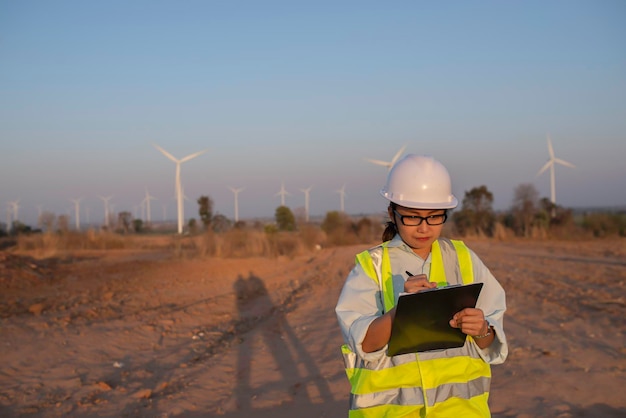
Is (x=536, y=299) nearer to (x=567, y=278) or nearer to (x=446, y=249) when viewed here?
(x=567, y=278)

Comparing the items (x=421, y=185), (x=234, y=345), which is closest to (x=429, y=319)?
(x=421, y=185)

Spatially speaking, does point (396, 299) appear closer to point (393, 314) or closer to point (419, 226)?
point (393, 314)

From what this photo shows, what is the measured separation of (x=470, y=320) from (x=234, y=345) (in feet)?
24.2

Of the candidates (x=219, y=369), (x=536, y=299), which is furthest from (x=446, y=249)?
(x=536, y=299)

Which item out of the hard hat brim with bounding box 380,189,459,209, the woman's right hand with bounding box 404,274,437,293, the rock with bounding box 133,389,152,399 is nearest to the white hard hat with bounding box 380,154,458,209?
the hard hat brim with bounding box 380,189,459,209

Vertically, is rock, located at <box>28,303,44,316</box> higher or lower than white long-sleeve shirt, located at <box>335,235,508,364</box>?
lower

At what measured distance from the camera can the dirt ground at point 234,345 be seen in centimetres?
636

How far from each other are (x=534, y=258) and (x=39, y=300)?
1339cm

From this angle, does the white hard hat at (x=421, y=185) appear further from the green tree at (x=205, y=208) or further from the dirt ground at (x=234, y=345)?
the green tree at (x=205, y=208)

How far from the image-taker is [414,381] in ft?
8.20

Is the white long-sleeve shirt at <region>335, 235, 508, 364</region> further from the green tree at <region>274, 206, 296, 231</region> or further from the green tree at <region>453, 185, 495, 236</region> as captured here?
the green tree at <region>274, 206, 296, 231</region>

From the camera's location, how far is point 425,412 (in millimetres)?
2461

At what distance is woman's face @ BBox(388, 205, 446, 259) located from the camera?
2.65 metres

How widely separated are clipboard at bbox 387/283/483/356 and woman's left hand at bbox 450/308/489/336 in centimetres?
2
